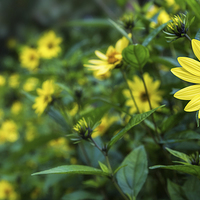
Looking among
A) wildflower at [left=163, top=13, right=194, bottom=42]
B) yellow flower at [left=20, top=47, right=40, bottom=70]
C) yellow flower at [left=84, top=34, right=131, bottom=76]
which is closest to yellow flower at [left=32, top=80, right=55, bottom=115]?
yellow flower at [left=84, top=34, right=131, bottom=76]

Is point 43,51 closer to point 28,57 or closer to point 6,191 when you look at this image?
point 28,57

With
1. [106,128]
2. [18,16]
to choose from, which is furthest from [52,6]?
[106,128]

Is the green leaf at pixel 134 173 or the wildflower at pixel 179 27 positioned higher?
the wildflower at pixel 179 27

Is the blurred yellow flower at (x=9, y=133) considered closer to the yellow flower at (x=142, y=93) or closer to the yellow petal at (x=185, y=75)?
the yellow flower at (x=142, y=93)

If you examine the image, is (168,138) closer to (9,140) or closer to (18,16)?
(9,140)

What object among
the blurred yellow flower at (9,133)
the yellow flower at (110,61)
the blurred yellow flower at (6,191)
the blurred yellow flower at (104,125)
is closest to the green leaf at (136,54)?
the yellow flower at (110,61)

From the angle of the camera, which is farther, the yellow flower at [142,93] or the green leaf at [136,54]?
the yellow flower at [142,93]
